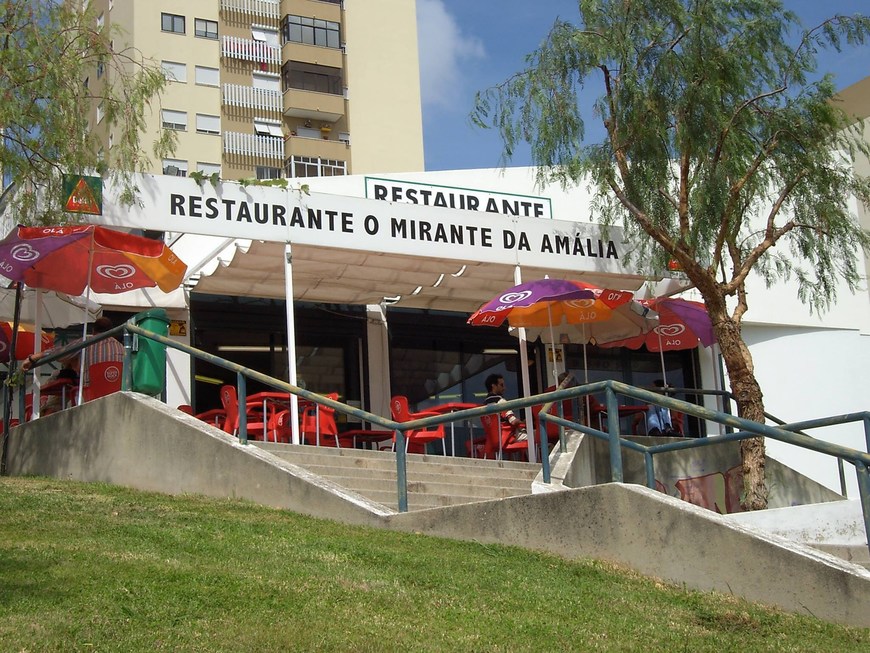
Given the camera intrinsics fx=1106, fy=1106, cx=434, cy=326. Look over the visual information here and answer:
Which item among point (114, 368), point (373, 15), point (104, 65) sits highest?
point (373, 15)

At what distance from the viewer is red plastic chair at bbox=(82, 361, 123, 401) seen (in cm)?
1229

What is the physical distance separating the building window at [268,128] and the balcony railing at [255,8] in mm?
5621

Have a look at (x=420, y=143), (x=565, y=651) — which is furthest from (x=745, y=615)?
(x=420, y=143)

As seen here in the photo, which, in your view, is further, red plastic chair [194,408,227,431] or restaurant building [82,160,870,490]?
restaurant building [82,160,870,490]

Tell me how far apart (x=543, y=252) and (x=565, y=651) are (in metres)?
10.5

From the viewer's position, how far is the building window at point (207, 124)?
51.2m

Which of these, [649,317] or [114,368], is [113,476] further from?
[649,317]

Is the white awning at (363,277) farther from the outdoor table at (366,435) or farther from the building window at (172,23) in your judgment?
the building window at (172,23)

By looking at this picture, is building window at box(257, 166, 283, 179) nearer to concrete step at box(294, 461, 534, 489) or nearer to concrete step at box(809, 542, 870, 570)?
concrete step at box(294, 461, 534, 489)

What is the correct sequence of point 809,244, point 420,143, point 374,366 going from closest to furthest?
point 809,244 < point 374,366 < point 420,143

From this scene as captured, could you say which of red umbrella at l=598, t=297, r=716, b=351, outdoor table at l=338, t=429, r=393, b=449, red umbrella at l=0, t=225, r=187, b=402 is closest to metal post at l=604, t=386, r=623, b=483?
outdoor table at l=338, t=429, r=393, b=449

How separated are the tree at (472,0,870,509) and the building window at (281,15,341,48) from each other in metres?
42.6

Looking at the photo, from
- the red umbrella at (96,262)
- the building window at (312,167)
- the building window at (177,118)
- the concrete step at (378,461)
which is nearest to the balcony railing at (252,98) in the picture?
the building window at (177,118)

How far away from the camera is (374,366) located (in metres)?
18.0
